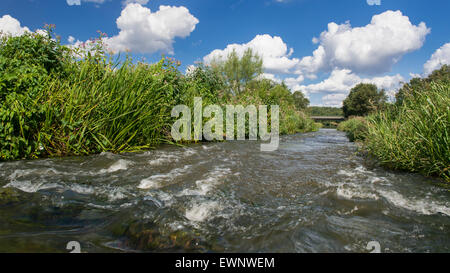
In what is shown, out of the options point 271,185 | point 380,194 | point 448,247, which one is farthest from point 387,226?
point 271,185

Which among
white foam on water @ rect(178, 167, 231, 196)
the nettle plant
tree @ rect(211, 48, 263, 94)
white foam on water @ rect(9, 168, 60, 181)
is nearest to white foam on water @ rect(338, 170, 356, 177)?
white foam on water @ rect(178, 167, 231, 196)

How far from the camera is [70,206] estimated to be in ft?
7.22

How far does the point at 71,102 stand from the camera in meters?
4.46

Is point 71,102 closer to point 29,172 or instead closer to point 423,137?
point 29,172

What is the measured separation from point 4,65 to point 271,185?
502cm

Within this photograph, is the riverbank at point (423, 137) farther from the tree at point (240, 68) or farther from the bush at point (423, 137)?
the tree at point (240, 68)

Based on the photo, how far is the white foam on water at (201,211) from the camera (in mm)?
2078

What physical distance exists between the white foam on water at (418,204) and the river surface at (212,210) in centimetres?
1

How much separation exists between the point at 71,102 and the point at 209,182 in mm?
3216

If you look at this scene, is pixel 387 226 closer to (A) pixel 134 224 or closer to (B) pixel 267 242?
(B) pixel 267 242

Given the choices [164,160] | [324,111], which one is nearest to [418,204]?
[164,160]

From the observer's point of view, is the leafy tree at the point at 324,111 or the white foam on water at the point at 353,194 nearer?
the white foam on water at the point at 353,194

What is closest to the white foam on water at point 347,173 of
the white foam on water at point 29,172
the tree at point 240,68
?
the white foam on water at point 29,172

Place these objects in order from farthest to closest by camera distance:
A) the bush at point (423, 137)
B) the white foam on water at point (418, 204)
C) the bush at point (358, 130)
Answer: the bush at point (358, 130), the bush at point (423, 137), the white foam on water at point (418, 204)
